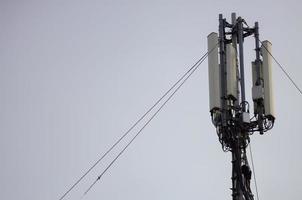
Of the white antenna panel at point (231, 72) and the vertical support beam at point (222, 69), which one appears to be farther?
the white antenna panel at point (231, 72)

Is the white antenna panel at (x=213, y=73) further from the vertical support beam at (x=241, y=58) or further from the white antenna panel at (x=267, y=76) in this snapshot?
the white antenna panel at (x=267, y=76)

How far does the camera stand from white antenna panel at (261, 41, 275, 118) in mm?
21844

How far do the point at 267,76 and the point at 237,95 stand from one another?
1.31m

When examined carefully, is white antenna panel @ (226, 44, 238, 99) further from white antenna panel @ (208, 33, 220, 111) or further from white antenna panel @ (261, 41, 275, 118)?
white antenna panel @ (261, 41, 275, 118)

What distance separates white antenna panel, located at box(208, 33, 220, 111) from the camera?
21.2m

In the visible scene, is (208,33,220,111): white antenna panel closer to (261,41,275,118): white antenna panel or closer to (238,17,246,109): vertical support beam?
(238,17,246,109): vertical support beam

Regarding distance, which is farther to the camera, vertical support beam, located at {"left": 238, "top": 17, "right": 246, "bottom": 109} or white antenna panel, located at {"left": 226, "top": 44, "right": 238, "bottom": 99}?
vertical support beam, located at {"left": 238, "top": 17, "right": 246, "bottom": 109}

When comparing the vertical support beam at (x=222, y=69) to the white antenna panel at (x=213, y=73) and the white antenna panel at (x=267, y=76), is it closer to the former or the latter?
the white antenna panel at (x=213, y=73)

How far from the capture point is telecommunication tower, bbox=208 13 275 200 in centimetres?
2109

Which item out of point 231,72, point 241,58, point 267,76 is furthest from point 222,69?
point 267,76

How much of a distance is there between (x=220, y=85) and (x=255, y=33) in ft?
7.85

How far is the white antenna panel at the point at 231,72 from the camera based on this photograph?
Answer: 21.4m

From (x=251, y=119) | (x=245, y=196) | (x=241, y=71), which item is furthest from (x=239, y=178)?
(x=241, y=71)

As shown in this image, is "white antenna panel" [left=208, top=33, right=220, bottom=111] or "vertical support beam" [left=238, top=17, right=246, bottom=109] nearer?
"white antenna panel" [left=208, top=33, right=220, bottom=111]
